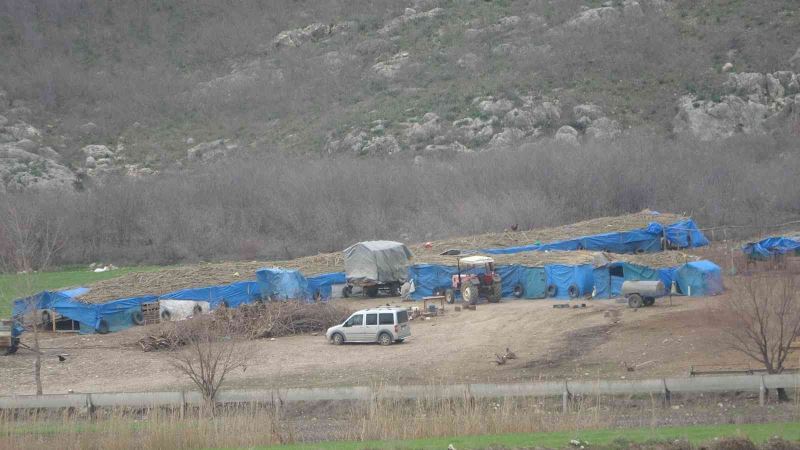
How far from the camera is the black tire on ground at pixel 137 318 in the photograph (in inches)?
1719

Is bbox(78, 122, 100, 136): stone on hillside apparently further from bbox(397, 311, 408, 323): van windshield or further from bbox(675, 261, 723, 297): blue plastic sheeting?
bbox(675, 261, 723, 297): blue plastic sheeting

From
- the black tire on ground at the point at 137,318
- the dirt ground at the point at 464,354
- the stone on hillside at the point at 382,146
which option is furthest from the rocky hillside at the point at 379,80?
the black tire on ground at the point at 137,318

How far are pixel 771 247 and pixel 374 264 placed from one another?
18543mm

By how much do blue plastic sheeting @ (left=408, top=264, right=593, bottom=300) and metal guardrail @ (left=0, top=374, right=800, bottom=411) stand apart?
1948 cm

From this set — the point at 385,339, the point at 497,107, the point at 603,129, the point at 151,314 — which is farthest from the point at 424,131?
the point at 385,339

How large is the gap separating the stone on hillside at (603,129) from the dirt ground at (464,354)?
4307cm

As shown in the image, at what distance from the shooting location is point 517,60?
95188 mm

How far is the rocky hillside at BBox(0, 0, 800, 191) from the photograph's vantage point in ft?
279

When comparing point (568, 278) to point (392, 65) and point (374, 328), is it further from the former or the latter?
point (392, 65)

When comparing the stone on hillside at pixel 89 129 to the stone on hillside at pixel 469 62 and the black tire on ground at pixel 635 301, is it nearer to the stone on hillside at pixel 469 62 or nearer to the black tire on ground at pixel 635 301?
the stone on hillside at pixel 469 62

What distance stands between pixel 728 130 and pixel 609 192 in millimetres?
17227

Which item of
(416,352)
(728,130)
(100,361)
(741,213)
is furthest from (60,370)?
(728,130)

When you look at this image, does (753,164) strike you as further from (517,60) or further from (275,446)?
(275,446)

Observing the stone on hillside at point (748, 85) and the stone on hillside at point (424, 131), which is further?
the stone on hillside at point (424, 131)
